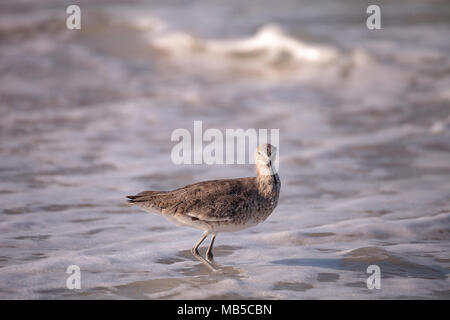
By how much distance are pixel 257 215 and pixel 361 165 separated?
12.3ft

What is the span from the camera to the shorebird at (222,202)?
18.5 feet

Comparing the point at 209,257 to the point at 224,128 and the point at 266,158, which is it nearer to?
the point at 266,158

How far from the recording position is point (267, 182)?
5797mm

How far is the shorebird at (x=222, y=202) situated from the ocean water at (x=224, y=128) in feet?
1.45

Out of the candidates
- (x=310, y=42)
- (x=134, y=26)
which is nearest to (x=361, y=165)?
Result: (x=310, y=42)

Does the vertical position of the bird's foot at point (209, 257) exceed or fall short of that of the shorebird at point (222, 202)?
it falls short

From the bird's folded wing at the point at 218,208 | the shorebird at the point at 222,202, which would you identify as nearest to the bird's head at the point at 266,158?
the shorebird at the point at 222,202

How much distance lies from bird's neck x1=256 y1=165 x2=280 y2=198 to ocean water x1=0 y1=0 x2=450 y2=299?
679mm

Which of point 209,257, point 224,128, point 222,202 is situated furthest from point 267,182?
point 224,128

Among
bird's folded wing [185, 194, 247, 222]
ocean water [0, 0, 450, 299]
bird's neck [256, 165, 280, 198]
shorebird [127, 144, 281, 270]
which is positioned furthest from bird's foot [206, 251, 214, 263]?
bird's neck [256, 165, 280, 198]

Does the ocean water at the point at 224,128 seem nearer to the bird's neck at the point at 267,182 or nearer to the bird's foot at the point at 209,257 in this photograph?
the bird's foot at the point at 209,257

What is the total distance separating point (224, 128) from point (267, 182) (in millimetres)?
5352

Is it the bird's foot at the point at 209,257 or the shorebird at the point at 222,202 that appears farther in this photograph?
the bird's foot at the point at 209,257

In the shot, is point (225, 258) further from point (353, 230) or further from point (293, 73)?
point (293, 73)
